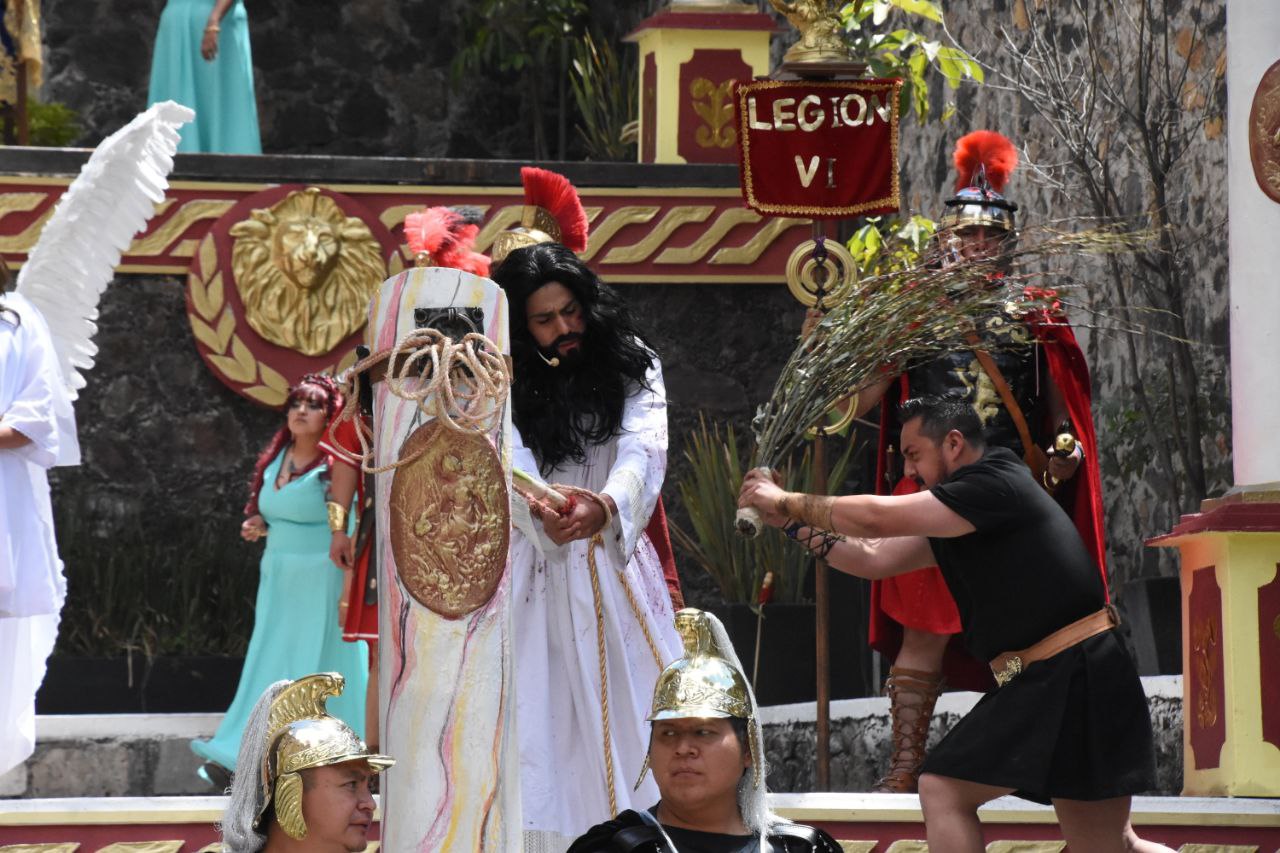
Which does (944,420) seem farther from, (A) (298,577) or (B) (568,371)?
(A) (298,577)

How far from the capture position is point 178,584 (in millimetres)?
10766

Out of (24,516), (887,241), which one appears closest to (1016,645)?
(24,516)

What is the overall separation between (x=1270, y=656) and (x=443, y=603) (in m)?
2.98

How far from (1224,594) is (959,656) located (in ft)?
2.48

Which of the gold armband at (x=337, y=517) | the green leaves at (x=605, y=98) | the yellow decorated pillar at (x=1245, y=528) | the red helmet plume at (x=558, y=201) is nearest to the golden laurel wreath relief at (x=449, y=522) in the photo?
the red helmet plume at (x=558, y=201)

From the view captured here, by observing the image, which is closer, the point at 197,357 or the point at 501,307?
the point at 501,307

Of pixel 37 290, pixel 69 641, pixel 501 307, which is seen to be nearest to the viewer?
pixel 501 307

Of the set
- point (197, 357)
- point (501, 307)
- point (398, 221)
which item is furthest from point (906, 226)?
point (501, 307)

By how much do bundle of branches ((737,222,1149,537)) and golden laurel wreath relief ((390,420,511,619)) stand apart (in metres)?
1.03

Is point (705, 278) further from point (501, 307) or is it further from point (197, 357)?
point (501, 307)

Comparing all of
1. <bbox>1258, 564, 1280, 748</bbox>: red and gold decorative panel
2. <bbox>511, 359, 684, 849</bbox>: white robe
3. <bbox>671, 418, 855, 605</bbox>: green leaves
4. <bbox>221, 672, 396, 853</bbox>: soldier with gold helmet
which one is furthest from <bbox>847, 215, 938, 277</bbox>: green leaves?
<bbox>221, 672, 396, 853</bbox>: soldier with gold helmet

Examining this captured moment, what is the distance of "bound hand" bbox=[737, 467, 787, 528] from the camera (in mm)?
5902

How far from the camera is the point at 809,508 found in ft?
19.3

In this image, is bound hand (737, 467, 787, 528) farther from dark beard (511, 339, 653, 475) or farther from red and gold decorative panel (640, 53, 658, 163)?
red and gold decorative panel (640, 53, 658, 163)
